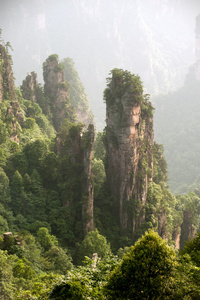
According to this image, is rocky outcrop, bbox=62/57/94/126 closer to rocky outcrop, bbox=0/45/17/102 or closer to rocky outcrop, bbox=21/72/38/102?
rocky outcrop, bbox=21/72/38/102

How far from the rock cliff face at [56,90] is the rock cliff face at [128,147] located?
2853cm

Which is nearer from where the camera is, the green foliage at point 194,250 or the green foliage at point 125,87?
the green foliage at point 194,250

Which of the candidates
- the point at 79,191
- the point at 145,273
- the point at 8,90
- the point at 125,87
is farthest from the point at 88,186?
the point at 145,273

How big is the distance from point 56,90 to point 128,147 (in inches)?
1443

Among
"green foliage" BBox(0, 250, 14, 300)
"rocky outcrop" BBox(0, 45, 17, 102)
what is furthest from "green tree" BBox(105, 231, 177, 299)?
"rocky outcrop" BBox(0, 45, 17, 102)

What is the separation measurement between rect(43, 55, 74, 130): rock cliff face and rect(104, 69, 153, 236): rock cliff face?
93.6 feet

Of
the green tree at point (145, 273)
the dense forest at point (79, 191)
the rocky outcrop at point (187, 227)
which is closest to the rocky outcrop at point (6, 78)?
the dense forest at point (79, 191)

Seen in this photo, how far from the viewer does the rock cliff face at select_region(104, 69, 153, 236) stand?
1692 inches

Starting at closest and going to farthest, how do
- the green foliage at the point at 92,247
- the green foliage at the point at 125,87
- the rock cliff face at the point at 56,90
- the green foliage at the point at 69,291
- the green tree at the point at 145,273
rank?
the green tree at the point at 145,273 < the green foliage at the point at 69,291 < the green foliage at the point at 92,247 < the green foliage at the point at 125,87 < the rock cliff face at the point at 56,90

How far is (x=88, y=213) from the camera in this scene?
4022 cm

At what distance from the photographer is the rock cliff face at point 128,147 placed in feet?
141

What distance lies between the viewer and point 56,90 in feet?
242

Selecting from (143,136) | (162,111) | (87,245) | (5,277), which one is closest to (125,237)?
(87,245)

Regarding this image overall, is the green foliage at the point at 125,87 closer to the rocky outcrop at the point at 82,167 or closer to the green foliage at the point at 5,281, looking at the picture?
the rocky outcrop at the point at 82,167
